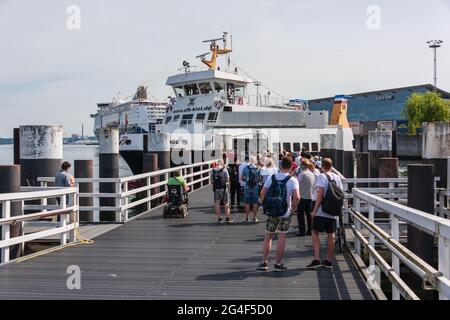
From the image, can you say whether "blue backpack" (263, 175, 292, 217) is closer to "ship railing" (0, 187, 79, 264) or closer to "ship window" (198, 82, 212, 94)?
"ship railing" (0, 187, 79, 264)

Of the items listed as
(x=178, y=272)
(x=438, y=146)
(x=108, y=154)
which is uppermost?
(x=438, y=146)

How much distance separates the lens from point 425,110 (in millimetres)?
65812

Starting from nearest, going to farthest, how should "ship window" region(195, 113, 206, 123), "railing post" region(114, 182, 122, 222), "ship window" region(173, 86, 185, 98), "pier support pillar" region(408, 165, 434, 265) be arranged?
1. "pier support pillar" region(408, 165, 434, 265)
2. "railing post" region(114, 182, 122, 222)
3. "ship window" region(195, 113, 206, 123)
4. "ship window" region(173, 86, 185, 98)

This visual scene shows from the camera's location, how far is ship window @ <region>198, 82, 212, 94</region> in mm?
39697

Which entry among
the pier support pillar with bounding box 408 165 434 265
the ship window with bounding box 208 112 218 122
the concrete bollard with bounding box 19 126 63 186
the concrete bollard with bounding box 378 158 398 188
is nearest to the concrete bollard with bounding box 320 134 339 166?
the ship window with bounding box 208 112 218 122

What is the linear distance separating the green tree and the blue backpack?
206 feet

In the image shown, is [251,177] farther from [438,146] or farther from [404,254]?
[404,254]

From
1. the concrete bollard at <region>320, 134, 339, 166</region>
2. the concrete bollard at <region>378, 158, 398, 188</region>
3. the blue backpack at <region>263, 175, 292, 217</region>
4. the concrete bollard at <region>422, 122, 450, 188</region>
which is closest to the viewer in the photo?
the blue backpack at <region>263, 175, 292, 217</region>

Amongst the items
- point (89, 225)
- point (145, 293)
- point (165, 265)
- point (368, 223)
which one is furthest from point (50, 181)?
point (368, 223)

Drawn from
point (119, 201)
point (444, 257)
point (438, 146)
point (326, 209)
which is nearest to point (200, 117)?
point (438, 146)

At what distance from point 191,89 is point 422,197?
112 ft

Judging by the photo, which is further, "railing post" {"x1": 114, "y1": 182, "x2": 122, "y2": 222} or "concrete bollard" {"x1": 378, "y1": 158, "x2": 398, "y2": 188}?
"concrete bollard" {"x1": 378, "y1": 158, "x2": 398, "y2": 188}

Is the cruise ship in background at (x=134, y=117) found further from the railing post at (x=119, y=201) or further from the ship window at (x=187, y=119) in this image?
the railing post at (x=119, y=201)

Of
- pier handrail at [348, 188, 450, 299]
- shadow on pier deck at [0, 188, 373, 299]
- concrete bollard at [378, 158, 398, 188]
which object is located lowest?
shadow on pier deck at [0, 188, 373, 299]
